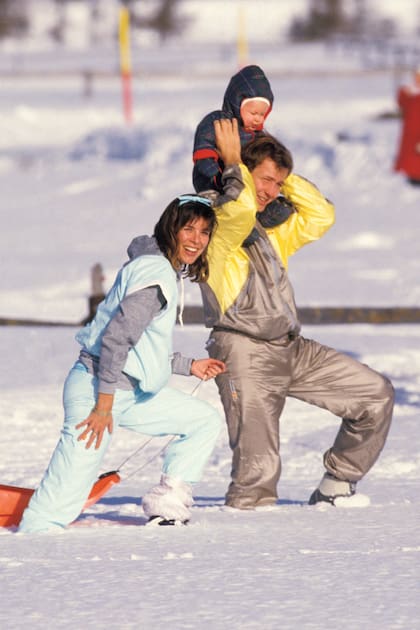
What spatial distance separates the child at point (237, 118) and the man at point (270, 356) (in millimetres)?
79

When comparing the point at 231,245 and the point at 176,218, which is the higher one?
the point at 176,218

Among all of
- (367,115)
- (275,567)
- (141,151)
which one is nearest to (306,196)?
(275,567)

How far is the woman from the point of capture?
497 centimetres

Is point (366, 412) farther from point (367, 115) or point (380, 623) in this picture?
point (367, 115)

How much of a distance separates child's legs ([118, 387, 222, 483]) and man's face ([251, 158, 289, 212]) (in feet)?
2.65

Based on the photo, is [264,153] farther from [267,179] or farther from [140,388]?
[140,388]

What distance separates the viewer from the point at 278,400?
18.7ft

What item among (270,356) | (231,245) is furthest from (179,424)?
(231,245)

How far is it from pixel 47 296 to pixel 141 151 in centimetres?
1151

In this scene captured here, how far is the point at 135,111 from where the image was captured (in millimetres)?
34344

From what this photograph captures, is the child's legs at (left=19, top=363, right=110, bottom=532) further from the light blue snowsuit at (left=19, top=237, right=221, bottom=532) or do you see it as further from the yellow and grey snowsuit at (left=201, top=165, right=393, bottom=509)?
the yellow and grey snowsuit at (left=201, top=165, right=393, bottom=509)

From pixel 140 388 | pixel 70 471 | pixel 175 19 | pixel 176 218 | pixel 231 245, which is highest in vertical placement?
pixel 176 218

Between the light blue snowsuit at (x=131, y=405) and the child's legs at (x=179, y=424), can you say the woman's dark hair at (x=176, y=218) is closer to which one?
the light blue snowsuit at (x=131, y=405)

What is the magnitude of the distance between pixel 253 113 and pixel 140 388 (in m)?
1.15
